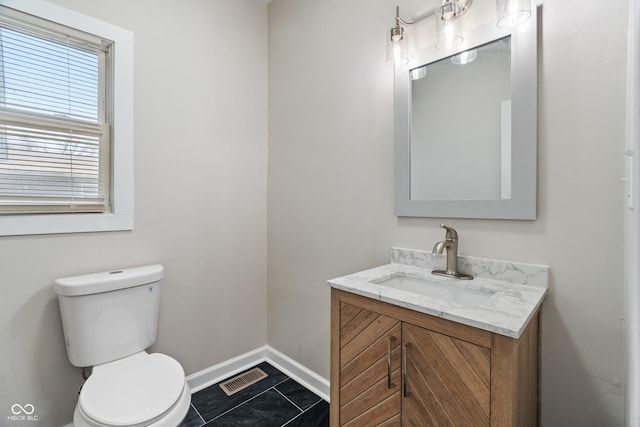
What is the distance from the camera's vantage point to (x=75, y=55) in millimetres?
1546

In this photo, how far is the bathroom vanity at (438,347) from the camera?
33.5 inches

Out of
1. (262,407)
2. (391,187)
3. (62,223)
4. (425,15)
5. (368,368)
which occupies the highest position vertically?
(425,15)

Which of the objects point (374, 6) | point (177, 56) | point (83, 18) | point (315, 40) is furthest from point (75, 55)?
point (374, 6)

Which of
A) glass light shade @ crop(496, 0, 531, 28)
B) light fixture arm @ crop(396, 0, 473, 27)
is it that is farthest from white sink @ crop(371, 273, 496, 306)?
light fixture arm @ crop(396, 0, 473, 27)

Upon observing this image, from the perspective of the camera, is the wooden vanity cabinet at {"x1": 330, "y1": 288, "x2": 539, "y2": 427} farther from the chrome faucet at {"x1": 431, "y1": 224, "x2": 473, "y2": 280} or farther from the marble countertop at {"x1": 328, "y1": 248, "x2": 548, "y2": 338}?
the chrome faucet at {"x1": 431, "y1": 224, "x2": 473, "y2": 280}

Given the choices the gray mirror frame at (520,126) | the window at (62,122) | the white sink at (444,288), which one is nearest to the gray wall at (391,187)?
the gray mirror frame at (520,126)

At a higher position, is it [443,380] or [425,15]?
Result: [425,15]

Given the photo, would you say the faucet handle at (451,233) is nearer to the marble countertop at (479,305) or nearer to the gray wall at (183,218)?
the marble countertop at (479,305)

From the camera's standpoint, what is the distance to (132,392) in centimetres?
121

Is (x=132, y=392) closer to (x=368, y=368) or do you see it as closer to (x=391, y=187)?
(x=368, y=368)

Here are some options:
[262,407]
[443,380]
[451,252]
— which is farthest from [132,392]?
[451,252]

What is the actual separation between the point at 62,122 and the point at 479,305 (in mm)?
2037

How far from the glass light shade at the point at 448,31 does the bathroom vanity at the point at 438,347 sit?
0.95 meters

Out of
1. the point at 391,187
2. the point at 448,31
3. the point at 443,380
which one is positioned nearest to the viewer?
the point at 443,380
